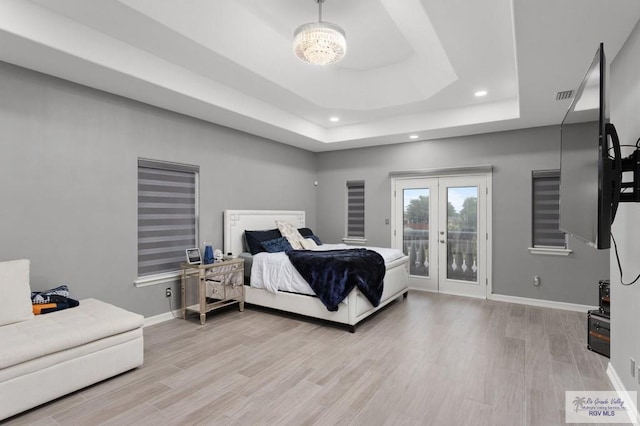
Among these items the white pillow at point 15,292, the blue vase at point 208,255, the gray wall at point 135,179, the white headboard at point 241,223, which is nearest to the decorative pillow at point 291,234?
the white headboard at point 241,223

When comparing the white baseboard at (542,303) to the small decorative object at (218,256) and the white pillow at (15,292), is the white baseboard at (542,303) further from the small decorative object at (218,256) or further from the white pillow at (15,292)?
the white pillow at (15,292)

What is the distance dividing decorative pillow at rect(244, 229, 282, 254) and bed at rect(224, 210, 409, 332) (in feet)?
0.38

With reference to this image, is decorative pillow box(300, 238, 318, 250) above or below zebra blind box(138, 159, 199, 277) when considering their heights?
below

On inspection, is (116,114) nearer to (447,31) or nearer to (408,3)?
(408,3)

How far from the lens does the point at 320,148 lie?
255 inches

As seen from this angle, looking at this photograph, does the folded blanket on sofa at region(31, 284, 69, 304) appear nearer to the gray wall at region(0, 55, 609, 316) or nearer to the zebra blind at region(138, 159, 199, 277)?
the gray wall at region(0, 55, 609, 316)

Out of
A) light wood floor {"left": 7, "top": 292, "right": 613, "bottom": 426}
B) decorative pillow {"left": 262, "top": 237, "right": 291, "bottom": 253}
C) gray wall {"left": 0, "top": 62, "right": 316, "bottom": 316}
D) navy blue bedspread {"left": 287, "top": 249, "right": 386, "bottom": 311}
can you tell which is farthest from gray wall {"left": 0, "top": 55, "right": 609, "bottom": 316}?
navy blue bedspread {"left": 287, "top": 249, "right": 386, "bottom": 311}

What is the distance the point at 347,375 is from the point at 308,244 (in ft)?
9.02

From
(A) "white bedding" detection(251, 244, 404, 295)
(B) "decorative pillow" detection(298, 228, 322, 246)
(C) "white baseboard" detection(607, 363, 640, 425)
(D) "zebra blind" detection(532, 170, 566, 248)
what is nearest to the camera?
(C) "white baseboard" detection(607, 363, 640, 425)

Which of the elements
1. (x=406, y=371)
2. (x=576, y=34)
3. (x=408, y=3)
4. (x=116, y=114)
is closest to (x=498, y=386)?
(x=406, y=371)

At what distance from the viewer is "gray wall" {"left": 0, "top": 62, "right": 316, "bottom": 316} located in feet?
9.60

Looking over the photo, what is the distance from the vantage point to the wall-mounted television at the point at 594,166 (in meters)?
1.57

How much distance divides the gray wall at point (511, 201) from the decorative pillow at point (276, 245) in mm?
1926

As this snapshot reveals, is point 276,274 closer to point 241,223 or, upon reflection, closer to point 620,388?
point 241,223
